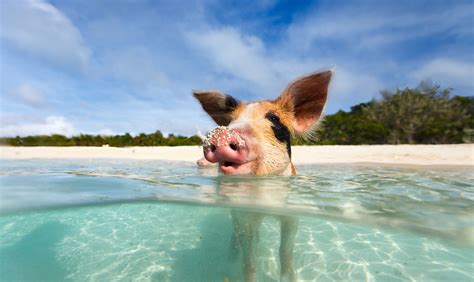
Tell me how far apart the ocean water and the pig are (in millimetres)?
321

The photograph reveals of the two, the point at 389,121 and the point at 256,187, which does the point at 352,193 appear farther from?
the point at 389,121

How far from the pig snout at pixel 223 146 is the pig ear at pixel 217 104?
48.3 inches

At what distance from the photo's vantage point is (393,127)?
107 ft

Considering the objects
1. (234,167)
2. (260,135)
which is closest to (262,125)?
(260,135)

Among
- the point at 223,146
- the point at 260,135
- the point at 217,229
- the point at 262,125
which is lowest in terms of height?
the point at 217,229

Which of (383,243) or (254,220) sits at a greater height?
(254,220)

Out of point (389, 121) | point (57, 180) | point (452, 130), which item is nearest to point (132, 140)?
point (57, 180)

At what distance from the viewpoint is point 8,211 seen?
14.1 ft

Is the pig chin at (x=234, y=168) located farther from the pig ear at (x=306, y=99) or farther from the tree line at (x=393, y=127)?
the tree line at (x=393, y=127)

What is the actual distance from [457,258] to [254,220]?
272 cm

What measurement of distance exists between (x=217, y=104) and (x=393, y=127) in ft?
105

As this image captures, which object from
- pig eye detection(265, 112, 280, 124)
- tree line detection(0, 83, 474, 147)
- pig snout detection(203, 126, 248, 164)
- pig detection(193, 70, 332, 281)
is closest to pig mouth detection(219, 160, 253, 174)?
pig detection(193, 70, 332, 281)

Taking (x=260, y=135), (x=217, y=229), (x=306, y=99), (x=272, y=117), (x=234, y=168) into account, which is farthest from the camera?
(x=217, y=229)

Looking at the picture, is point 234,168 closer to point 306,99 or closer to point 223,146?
point 223,146
